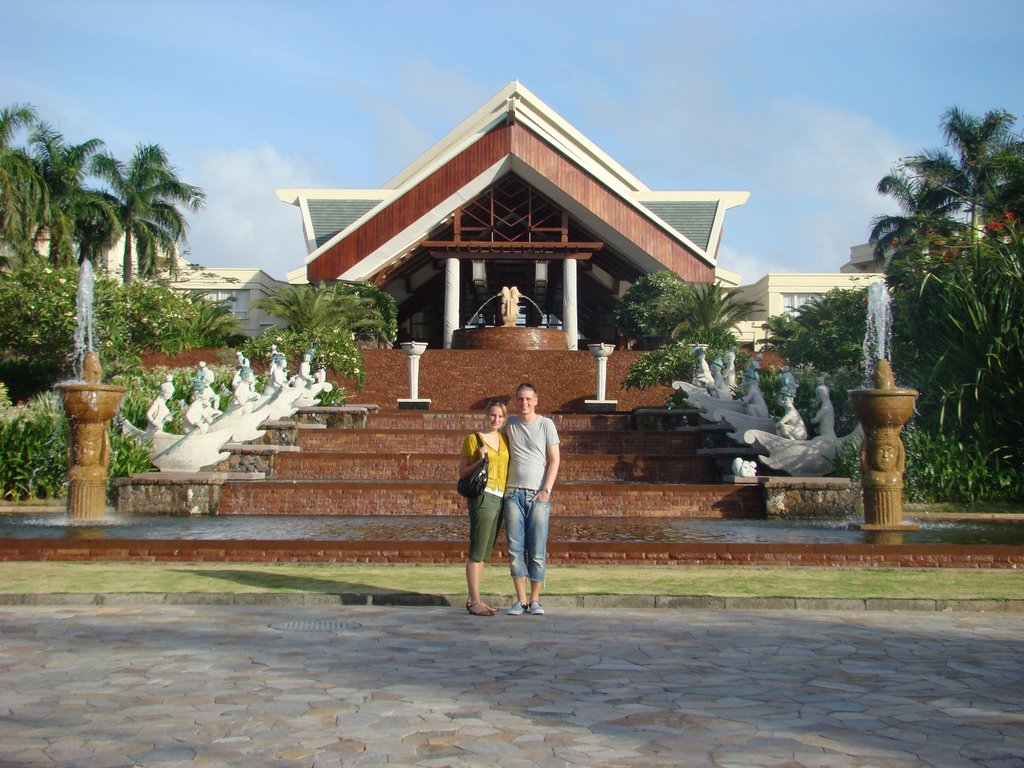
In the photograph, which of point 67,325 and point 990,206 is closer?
point 990,206

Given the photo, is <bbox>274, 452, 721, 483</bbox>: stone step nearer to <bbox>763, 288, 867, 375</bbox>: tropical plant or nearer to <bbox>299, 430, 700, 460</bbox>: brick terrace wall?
<bbox>299, 430, 700, 460</bbox>: brick terrace wall

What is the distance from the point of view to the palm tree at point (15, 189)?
30.9m

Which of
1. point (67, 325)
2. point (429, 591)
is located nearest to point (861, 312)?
point (67, 325)

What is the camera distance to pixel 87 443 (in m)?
12.1

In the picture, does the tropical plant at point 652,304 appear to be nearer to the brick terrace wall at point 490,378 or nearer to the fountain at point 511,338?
the fountain at point 511,338

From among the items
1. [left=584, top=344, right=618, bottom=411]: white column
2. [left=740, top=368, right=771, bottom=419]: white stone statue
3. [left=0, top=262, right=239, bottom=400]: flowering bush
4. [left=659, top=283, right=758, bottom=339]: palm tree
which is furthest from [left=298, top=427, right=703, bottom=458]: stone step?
[left=659, top=283, right=758, bottom=339]: palm tree

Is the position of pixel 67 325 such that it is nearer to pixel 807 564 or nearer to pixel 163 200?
pixel 163 200

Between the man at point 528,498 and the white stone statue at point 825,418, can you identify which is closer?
the man at point 528,498

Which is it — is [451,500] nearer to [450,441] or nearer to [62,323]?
[450,441]

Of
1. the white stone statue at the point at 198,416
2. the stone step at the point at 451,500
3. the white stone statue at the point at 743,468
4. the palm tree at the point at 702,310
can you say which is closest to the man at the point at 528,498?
the stone step at the point at 451,500

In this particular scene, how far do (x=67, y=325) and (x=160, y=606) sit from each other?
18.9 metres

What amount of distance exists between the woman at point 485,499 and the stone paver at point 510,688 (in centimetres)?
24

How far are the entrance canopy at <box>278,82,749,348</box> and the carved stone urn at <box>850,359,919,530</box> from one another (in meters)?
21.0

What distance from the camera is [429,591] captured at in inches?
286
